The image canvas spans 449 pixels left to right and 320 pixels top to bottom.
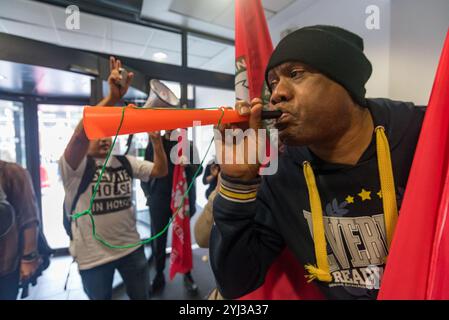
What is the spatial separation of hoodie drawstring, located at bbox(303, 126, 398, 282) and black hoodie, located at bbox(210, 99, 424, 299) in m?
0.01

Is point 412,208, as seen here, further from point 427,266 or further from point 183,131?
point 183,131

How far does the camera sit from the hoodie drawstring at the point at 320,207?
Answer: 0.50 m

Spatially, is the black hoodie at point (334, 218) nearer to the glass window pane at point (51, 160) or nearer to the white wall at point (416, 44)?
the white wall at point (416, 44)

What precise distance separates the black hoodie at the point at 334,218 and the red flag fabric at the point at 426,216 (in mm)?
78

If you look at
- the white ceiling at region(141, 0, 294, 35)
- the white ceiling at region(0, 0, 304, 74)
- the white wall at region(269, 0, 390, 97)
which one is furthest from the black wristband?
the white wall at region(269, 0, 390, 97)

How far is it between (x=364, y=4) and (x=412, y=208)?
3.05 ft

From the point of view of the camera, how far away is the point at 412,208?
17.1 inches

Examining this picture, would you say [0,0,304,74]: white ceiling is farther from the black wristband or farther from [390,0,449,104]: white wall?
the black wristband

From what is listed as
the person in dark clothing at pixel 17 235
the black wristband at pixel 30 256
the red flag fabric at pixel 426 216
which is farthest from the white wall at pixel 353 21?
the black wristband at pixel 30 256

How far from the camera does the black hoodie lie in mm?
526

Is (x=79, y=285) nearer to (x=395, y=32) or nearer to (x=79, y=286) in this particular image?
(x=79, y=286)

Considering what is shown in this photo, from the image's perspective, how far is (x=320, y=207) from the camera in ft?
1.84

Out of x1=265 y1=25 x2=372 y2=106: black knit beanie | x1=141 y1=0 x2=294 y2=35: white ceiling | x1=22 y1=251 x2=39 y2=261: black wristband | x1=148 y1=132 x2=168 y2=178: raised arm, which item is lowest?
x1=22 y1=251 x2=39 y2=261: black wristband
